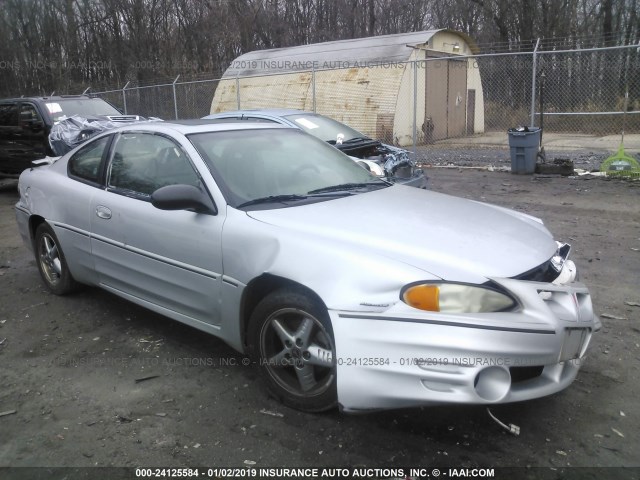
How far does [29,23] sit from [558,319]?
34.6m

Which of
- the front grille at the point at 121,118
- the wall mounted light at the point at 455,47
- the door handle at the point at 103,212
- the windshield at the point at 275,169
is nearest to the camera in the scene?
the windshield at the point at 275,169

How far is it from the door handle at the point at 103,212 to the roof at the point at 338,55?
1196cm

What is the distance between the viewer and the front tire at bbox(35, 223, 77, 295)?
15.9 ft

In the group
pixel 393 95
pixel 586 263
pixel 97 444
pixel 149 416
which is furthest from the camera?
pixel 393 95

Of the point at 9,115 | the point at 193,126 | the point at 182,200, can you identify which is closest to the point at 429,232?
the point at 182,200

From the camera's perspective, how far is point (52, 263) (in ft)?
16.4

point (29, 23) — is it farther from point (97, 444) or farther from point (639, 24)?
point (97, 444)

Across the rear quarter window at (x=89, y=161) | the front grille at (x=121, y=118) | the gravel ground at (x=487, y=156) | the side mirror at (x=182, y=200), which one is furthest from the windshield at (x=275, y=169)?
the gravel ground at (x=487, y=156)

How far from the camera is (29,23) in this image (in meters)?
30.4

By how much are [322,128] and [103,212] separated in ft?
16.0

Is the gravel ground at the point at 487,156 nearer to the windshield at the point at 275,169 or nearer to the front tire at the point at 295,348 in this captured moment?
the windshield at the point at 275,169

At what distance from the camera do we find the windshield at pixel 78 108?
1039cm

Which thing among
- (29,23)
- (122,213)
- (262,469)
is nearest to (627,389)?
(262,469)

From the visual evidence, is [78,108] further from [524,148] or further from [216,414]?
[216,414]
